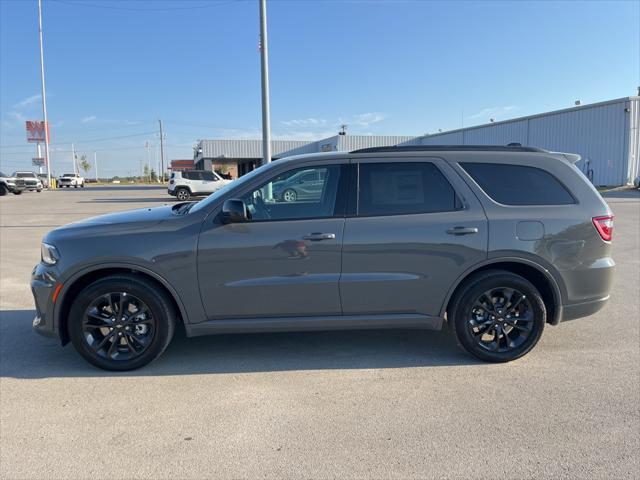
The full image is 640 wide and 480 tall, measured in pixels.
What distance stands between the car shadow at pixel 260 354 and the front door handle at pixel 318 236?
1.12 metres

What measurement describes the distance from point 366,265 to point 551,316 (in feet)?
5.77

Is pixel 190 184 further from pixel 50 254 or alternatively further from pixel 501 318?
pixel 501 318

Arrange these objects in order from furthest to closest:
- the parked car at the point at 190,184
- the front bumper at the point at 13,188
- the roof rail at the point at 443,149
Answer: the front bumper at the point at 13,188, the parked car at the point at 190,184, the roof rail at the point at 443,149

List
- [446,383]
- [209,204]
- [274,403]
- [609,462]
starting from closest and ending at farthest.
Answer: [609,462] → [274,403] → [446,383] → [209,204]

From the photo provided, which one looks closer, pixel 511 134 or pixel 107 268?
pixel 107 268

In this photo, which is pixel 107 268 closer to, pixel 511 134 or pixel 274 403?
pixel 274 403

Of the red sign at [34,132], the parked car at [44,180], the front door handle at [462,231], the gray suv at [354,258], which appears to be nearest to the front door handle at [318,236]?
the gray suv at [354,258]

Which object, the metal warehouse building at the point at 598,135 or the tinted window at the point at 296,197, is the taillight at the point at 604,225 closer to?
the tinted window at the point at 296,197

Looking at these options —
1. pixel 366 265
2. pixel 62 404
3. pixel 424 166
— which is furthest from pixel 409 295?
pixel 62 404

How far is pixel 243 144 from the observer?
5966 centimetres

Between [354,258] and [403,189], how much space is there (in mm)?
759

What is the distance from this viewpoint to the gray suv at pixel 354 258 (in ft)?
12.8

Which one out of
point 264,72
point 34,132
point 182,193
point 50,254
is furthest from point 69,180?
point 50,254

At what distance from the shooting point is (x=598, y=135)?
110 ft
